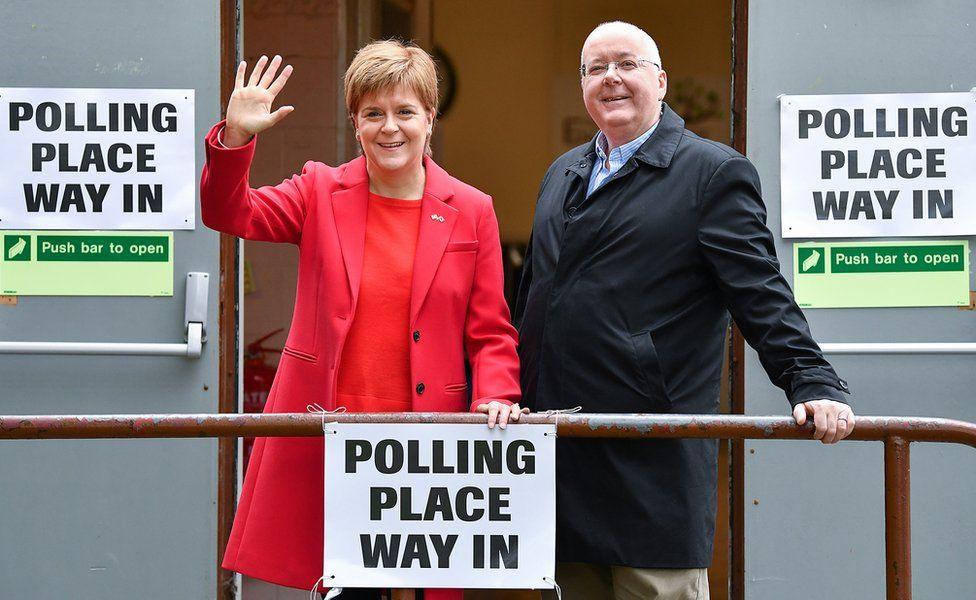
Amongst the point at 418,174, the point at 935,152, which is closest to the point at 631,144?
the point at 418,174

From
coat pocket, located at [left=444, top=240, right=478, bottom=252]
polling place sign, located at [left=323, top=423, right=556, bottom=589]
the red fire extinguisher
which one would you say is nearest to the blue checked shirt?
coat pocket, located at [left=444, top=240, right=478, bottom=252]

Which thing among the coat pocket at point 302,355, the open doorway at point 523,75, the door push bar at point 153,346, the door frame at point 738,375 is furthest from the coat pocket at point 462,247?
the open doorway at point 523,75

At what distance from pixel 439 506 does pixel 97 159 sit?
1.97m

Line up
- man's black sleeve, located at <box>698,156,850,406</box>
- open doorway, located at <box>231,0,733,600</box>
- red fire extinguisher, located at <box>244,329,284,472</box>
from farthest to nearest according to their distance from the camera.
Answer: open doorway, located at <box>231,0,733,600</box> < red fire extinguisher, located at <box>244,329,284,472</box> < man's black sleeve, located at <box>698,156,850,406</box>

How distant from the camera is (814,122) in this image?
381 centimetres

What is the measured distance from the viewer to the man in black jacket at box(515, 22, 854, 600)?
104 inches

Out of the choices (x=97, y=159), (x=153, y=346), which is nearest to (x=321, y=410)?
(x=153, y=346)

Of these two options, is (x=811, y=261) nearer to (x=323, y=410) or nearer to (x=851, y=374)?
(x=851, y=374)

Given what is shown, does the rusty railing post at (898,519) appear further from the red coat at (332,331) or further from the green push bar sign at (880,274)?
the green push bar sign at (880,274)

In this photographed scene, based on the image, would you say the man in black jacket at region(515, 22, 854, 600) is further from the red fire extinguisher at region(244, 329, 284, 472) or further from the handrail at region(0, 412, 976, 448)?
the red fire extinguisher at region(244, 329, 284, 472)

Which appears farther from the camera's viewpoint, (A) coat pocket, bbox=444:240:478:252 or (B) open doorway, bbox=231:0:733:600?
(B) open doorway, bbox=231:0:733:600

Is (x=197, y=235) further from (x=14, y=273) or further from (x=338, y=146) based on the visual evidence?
(x=338, y=146)

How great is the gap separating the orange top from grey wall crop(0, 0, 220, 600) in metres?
1.25

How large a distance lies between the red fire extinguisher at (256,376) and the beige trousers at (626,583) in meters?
2.59
